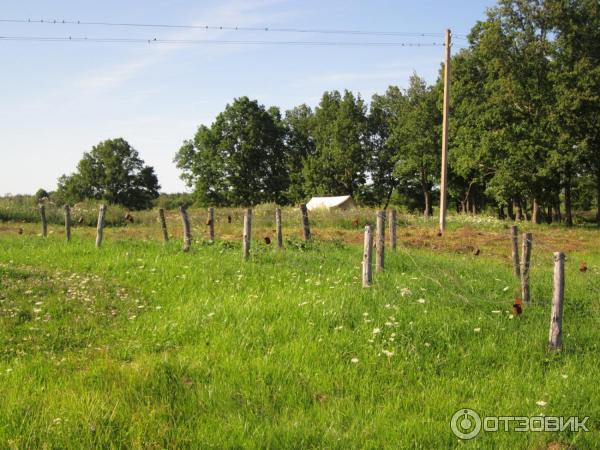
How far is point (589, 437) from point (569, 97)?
33846 mm

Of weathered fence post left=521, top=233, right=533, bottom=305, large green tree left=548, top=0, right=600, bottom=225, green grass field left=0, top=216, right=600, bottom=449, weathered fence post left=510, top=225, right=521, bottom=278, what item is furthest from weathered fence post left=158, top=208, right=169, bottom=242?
large green tree left=548, top=0, right=600, bottom=225

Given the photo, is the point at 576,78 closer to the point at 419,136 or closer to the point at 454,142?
the point at 454,142

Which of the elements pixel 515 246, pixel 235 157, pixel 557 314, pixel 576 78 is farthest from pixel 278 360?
pixel 235 157

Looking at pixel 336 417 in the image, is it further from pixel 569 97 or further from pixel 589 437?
pixel 569 97

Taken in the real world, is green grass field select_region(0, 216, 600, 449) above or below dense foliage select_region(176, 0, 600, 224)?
below

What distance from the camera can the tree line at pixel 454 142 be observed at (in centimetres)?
3466

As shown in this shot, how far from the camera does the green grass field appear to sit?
507cm

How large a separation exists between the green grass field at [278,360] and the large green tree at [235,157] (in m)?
54.9

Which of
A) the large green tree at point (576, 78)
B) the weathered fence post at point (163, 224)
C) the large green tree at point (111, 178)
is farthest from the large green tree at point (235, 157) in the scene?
the weathered fence post at point (163, 224)


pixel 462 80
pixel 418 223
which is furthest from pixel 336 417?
pixel 462 80

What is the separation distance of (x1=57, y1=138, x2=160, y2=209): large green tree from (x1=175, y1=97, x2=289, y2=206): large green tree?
7.45m

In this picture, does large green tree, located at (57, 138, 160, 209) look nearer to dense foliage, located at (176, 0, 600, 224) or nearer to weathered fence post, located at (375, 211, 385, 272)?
dense foliage, located at (176, 0, 600, 224)

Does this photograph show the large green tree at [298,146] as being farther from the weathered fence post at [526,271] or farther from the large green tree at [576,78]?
the weathered fence post at [526,271]

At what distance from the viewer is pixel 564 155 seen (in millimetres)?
33875
